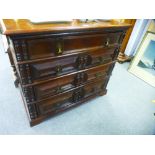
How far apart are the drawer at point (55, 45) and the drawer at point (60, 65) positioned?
2.6 inches

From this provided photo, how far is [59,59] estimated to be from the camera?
3.58 feet

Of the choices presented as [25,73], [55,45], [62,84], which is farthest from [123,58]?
[25,73]

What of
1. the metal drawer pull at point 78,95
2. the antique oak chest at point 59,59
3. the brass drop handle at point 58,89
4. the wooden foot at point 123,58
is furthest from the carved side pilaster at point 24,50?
the wooden foot at point 123,58

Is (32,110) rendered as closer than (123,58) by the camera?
Yes

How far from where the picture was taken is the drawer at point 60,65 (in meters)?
1.01

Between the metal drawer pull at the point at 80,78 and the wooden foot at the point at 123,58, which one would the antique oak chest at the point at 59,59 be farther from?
the wooden foot at the point at 123,58

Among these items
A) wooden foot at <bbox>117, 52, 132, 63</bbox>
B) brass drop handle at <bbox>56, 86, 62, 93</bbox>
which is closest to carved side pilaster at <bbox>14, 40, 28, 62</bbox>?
brass drop handle at <bbox>56, 86, 62, 93</bbox>

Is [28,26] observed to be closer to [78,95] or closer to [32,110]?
[32,110]

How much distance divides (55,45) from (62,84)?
435 mm

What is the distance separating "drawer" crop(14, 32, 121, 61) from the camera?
88 cm
